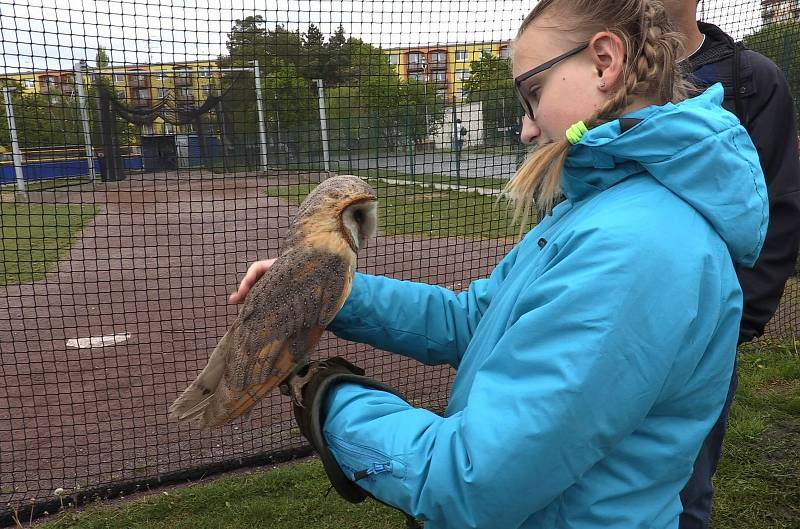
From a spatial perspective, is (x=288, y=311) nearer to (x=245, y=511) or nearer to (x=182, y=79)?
(x=245, y=511)

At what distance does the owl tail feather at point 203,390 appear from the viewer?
2.21 m

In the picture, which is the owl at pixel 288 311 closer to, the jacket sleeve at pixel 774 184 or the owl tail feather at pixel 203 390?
the owl tail feather at pixel 203 390

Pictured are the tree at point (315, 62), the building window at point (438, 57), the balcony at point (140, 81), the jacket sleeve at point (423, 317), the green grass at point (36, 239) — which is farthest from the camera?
the balcony at point (140, 81)

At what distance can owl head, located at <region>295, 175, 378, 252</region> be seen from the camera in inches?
87.9

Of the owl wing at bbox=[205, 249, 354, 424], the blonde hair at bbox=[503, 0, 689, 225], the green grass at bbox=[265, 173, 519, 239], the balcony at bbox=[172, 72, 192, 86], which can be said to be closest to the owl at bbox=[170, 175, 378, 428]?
the owl wing at bbox=[205, 249, 354, 424]

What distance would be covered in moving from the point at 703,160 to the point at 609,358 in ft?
1.44

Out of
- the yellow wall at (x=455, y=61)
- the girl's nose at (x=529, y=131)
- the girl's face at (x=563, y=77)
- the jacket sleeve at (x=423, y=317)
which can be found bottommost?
the jacket sleeve at (x=423, y=317)

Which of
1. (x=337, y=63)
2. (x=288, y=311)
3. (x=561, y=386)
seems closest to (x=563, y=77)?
(x=561, y=386)

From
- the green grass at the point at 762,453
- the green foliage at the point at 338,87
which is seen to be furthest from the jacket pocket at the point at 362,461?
the green foliage at the point at 338,87

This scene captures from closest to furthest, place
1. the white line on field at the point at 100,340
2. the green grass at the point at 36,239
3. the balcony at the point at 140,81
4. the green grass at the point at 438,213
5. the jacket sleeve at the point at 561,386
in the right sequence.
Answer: the jacket sleeve at the point at 561,386, the white line on field at the point at 100,340, the green grass at the point at 438,213, the green grass at the point at 36,239, the balcony at the point at 140,81

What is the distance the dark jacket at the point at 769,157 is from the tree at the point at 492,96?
6563 millimetres

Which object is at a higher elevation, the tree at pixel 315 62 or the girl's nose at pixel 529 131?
the tree at pixel 315 62

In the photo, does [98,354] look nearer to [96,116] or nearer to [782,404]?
[782,404]

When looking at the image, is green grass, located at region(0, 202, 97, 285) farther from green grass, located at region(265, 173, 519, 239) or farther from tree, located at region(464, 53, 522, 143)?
tree, located at region(464, 53, 522, 143)
